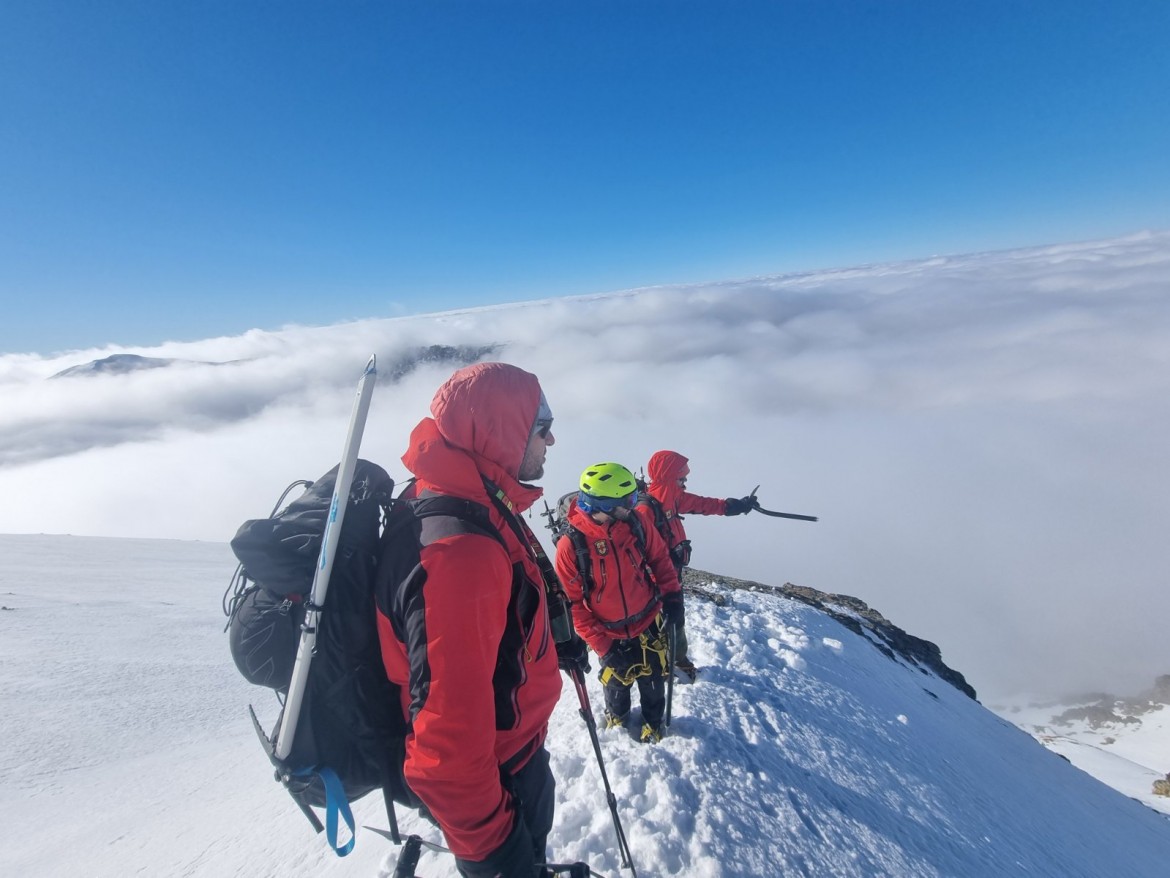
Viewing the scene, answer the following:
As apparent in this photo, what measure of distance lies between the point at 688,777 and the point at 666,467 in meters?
4.36

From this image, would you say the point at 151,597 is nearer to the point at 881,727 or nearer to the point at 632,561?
the point at 632,561

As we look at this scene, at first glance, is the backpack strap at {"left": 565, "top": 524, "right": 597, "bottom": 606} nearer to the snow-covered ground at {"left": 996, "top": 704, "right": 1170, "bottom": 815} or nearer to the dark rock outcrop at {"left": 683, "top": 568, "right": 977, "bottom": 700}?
the dark rock outcrop at {"left": 683, "top": 568, "right": 977, "bottom": 700}

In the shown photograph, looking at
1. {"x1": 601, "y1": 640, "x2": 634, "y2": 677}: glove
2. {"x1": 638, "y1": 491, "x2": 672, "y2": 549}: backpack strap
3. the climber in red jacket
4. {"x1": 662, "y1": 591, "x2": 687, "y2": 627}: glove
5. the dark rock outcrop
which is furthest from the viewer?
the dark rock outcrop

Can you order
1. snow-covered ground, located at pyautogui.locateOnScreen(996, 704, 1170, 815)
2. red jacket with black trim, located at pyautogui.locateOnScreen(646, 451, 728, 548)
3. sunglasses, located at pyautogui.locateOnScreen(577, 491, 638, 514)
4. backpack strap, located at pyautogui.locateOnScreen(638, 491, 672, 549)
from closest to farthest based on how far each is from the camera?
sunglasses, located at pyautogui.locateOnScreen(577, 491, 638, 514) → backpack strap, located at pyautogui.locateOnScreen(638, 491, 672, 549) → red jacket with black trim, located at pyautogui.locateOnScreen(646, 451, 728, 548) → snow-covered ground, located at pyautogui.locateOnScreen(996, 704, 1170, 815)

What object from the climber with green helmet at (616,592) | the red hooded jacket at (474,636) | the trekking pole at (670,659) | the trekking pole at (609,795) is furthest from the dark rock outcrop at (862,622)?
the red hooded jacket at (474,636)

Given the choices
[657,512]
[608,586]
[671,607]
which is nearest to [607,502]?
[608,586]

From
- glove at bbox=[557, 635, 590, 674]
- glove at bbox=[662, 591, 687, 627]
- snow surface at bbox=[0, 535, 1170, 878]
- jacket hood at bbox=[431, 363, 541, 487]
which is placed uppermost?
jacket hood at bbox=[431, 363, 541, 487]

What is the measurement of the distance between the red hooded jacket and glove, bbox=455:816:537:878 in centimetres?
6

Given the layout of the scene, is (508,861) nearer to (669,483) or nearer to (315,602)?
(315,602)

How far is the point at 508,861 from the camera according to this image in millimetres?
2270

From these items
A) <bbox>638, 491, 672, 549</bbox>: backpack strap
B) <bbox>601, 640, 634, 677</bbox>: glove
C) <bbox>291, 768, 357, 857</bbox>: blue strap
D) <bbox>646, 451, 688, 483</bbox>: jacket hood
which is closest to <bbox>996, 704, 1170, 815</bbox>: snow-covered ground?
<bbox>646, 451, 688, 483</bbox>: jacket hood

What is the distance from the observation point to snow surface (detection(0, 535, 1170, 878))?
13.3 feet

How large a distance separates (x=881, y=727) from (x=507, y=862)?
611 cm

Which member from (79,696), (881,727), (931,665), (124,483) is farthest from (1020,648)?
(124,483)
